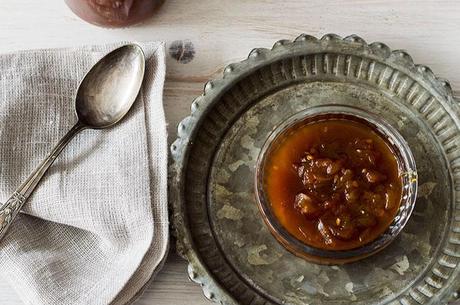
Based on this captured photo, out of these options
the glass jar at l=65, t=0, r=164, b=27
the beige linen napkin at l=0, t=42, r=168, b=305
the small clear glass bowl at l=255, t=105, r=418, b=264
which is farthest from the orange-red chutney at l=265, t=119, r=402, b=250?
the glass jar at l=65, t=0, r=164, b=27

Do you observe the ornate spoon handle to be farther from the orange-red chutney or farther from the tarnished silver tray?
the orange-red chutney

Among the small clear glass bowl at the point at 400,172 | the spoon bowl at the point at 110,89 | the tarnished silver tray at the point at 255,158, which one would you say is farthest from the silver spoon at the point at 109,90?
the small clear glass bowl at the point at 400,172

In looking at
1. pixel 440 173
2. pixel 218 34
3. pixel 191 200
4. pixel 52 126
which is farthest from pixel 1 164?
pixel 440 173

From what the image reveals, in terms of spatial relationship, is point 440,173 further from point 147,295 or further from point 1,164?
point 1,164

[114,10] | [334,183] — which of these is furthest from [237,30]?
[334,183]

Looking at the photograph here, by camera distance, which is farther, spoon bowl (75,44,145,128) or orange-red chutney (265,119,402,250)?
spoon bowl (75,44,145,128)

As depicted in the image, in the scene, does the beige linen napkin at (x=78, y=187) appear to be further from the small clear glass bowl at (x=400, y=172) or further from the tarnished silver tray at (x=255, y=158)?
the small clear glass bowl at (x=400, y=172)
